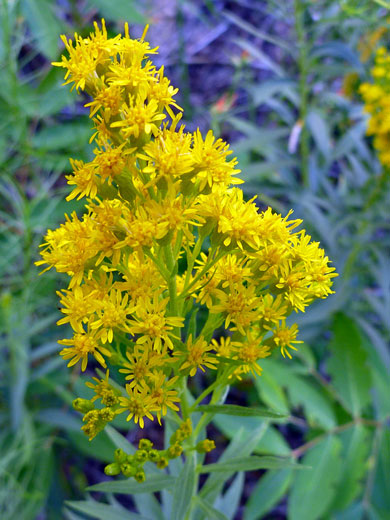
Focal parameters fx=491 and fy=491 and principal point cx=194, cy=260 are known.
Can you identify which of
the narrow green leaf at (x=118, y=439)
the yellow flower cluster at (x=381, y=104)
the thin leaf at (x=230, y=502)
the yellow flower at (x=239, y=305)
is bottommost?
the thin leaf at (x=230, y=502)

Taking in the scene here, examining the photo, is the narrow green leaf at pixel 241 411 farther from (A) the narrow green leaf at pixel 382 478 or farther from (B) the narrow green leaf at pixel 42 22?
(B) the narrow green leaf at pixel 42 22

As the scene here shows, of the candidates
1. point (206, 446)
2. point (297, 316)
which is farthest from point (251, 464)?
point (297, 316)

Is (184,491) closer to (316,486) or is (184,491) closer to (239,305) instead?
(239,305)

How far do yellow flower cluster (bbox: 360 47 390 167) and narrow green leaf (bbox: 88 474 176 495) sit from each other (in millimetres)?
2148

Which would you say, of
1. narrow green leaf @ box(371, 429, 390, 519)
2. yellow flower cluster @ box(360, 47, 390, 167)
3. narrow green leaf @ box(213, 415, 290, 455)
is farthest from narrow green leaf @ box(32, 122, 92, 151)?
narrow green leaf @ box(371, 429, 390, 519)

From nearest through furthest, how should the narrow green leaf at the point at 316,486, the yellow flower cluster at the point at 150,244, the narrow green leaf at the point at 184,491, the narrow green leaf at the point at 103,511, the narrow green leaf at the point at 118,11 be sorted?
the yellow flower cluster at the point at 150,244 < the narrow green leaf at the point at 184,491 < the narrow green leaf at the point at 103,511 < the narrow green leaf at the point at 316,486 < the narrow green leaf at the point at 118,11

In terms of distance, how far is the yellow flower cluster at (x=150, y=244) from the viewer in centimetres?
117

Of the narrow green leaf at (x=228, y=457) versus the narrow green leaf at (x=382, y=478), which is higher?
the narrow green leaf at (x=228, y=457)

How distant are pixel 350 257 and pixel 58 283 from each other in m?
1.72

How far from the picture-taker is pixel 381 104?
9.36 feet

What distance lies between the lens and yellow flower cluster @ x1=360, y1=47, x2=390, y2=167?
9.24ft

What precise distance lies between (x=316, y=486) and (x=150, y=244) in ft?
5.11

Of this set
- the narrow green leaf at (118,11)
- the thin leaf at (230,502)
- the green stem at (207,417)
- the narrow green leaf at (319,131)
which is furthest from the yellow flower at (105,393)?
the narrow green leaf at (118,11)

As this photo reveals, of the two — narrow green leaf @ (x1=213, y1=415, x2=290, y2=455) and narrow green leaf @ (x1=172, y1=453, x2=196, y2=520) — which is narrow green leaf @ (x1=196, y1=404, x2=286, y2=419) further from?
narrow green leaf @ (x1=213, y1=415, x2=290, y2=455)
